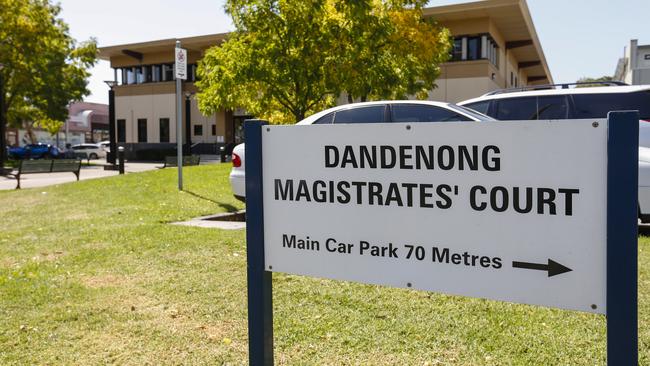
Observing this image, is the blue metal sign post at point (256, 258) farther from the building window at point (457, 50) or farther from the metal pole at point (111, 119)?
the building window at point (457, 50)

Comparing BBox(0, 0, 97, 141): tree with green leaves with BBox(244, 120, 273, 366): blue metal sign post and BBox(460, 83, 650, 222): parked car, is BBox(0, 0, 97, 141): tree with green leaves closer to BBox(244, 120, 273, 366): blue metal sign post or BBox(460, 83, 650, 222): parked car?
BBox(460, 83, 650, 222): parked car

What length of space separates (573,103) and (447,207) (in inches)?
293

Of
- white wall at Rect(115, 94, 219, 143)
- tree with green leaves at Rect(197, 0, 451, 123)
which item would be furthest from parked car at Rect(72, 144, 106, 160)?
tree with green leaves at Rect(197, 0, 451, 123)

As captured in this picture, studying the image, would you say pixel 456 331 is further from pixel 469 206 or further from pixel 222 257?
pixel 222 257

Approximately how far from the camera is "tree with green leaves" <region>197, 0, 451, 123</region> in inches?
546

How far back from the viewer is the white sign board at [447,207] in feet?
6.68

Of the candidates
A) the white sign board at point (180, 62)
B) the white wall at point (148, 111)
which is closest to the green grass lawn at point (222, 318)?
the white sign board at point (180, 62)

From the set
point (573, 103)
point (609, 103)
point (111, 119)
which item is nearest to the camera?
point (609, 103)

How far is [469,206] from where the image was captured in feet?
7.34

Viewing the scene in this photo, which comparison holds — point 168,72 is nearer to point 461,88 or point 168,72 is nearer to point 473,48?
point 461,88

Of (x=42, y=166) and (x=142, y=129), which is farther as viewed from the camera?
(x=142, y=129)

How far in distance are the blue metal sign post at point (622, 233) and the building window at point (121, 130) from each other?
165 feet

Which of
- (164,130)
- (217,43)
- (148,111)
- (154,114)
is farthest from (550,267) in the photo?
(148,111)

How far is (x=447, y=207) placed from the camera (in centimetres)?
228
